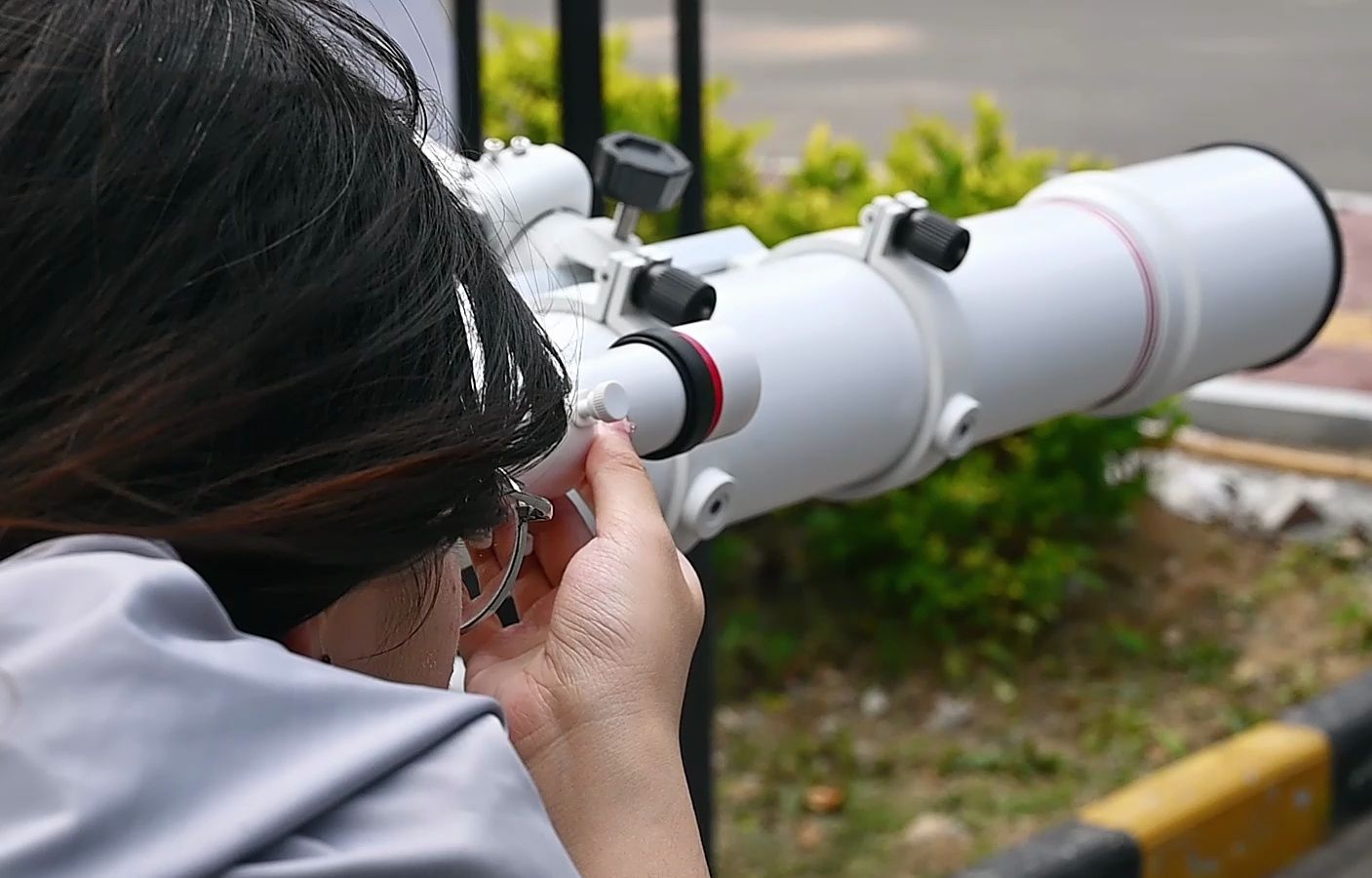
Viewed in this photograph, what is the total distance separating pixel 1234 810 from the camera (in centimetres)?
262

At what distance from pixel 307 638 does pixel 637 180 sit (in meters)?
0.60

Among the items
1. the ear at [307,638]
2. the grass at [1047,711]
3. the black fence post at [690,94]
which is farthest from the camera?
the grass at [1047,711]

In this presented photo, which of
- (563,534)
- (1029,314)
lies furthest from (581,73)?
(563,534)

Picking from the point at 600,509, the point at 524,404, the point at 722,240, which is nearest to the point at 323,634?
the point at 524,404

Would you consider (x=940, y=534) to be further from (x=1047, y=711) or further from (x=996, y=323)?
(x=996, y=323)

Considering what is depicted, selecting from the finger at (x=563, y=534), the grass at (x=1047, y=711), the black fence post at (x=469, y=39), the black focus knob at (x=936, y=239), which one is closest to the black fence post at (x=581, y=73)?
the black fence post at (x=469, y=39)

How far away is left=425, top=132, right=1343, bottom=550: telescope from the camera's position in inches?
40.8

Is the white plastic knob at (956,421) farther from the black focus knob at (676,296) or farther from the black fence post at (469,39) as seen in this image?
the black fence post at (469,39)

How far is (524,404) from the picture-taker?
A: 29.6 inches

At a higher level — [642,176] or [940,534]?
[642,176]

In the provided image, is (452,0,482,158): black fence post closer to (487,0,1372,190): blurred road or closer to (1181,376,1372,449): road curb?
(1181,376,1372,449): road curb

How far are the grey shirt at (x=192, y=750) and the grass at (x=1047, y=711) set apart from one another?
2128 millimetres

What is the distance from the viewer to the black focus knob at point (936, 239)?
1211 millimetres

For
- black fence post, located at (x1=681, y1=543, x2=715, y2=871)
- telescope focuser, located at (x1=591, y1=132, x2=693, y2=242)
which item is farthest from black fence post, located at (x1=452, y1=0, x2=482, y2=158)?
telescope focuser, located at (x1=591, y1=132, x2=693, y2=242)
